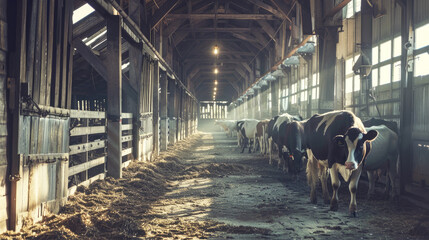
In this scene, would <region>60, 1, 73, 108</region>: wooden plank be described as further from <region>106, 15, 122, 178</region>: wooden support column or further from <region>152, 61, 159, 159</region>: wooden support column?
<region>152, 61, 159, 159</region>: wooden support column

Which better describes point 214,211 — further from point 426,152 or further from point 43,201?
point 426,152

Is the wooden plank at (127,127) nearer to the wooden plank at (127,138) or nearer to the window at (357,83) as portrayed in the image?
the wooden plank at (127,138)

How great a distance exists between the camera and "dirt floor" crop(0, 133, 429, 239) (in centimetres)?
523

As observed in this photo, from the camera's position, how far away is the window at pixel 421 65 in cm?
810

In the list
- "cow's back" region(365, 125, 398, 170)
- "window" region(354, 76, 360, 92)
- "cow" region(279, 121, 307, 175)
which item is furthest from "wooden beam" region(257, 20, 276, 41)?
"cow's back" region(365, 125, 398, 170)

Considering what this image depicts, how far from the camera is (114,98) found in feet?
30.6

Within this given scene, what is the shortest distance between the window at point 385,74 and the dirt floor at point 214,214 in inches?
117

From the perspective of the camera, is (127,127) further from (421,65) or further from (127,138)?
(421,65)

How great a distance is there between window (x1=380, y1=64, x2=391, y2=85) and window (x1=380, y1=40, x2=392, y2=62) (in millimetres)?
223

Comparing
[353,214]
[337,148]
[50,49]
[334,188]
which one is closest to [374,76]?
[337,148]

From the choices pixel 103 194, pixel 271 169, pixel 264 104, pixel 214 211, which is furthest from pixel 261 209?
pixel 264 104

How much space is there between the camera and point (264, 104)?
102ft

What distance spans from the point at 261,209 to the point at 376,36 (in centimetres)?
653

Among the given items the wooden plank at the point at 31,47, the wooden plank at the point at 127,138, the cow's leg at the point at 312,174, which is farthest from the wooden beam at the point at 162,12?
the wooden plank at the point at 31,47
